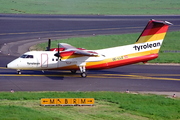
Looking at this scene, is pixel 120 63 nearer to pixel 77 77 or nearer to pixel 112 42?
pixel 77 77

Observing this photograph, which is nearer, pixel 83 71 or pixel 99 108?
pixel 99 108

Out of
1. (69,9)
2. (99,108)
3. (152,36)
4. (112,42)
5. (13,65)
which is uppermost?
(69,9)

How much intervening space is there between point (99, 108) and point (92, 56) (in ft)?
37.1

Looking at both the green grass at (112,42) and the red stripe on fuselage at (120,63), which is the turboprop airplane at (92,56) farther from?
the green grass at (112,42)

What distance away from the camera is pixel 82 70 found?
34.5m

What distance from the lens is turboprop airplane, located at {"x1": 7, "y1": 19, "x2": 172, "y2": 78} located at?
3375cm

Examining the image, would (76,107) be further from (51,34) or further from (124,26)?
(124,26)

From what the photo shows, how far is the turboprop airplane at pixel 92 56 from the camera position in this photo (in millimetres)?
33750

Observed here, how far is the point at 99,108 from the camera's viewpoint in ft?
76.8

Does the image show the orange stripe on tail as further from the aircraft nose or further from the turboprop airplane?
the aircraft nose

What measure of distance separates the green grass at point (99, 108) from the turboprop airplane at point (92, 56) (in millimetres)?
6845

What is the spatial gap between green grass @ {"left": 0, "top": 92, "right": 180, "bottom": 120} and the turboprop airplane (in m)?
6.84

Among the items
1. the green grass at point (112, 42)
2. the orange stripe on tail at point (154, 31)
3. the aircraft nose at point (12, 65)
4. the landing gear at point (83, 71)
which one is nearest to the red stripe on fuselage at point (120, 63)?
the landing gear at point (83, 71)

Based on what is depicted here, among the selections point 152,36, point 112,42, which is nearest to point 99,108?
point 152,36
